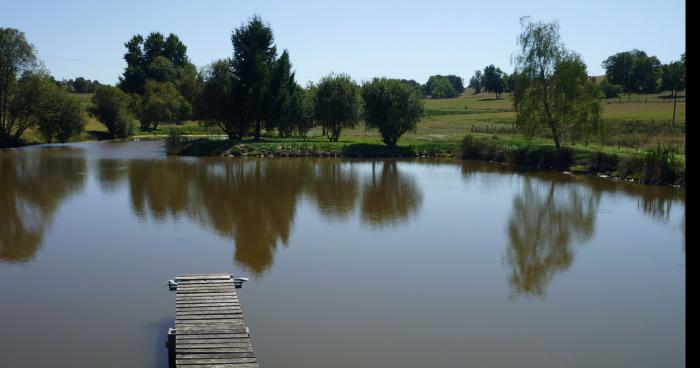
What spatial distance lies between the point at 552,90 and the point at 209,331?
125 ft

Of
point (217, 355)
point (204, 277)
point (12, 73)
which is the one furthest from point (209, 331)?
point (12, 73)

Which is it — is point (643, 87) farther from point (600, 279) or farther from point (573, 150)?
point (600, 279)

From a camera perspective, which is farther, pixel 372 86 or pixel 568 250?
pixel 372 86

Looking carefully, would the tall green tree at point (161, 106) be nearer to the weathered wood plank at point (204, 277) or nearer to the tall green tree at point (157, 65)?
the tall green tree at point (157, 65)

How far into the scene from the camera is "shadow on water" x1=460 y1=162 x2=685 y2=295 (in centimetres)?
1723

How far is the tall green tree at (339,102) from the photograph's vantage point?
53.8m

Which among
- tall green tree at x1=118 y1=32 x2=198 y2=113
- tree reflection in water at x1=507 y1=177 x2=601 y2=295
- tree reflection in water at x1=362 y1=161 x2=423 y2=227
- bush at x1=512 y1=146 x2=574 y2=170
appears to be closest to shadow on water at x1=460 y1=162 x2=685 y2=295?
tree reflection in water at x1=507 y1=177 x2=601 y2=295

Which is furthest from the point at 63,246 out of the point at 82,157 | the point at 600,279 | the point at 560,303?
the point at 82,157

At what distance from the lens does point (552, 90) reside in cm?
4306

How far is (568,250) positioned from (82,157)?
3740 cm

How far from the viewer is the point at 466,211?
25.7m

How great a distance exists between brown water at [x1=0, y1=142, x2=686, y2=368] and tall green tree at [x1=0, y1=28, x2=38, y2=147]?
22.3 m
